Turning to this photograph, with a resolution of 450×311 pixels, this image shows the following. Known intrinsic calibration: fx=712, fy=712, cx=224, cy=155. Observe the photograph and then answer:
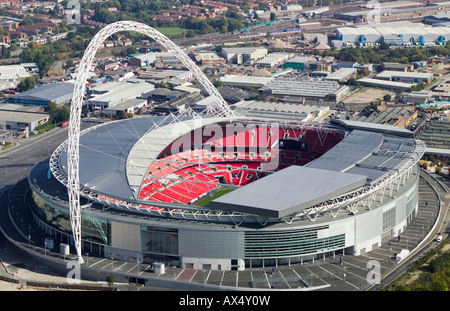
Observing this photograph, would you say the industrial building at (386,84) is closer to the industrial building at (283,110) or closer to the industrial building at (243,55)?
the industrial building at (283,110)

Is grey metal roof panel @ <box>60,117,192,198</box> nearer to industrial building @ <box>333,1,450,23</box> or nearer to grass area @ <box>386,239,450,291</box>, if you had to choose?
grass area @ <box>386,239,450,291</box>

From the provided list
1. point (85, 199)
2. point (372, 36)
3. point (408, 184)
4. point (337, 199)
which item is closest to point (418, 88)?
point (372, 36)

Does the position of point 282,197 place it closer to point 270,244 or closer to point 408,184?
point 270,244

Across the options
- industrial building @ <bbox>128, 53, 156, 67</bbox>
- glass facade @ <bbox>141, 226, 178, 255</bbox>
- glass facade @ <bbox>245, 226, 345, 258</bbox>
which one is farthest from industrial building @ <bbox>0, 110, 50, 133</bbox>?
glass facade @ <bbox>245, 226, 345, 258</bbox>

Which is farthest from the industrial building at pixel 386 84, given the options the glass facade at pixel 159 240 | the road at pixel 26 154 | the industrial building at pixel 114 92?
the glass facade at pixel 159 240

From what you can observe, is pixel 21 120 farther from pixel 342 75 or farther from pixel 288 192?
pixel 342 75

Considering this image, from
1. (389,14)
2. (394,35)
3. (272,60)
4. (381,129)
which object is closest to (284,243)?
(381,129)
